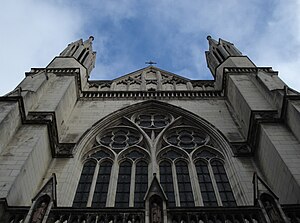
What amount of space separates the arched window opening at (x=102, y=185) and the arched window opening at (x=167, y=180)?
173 centimetres

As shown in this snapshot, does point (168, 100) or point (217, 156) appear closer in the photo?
point (217, 156)

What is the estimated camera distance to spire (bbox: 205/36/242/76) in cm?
2012

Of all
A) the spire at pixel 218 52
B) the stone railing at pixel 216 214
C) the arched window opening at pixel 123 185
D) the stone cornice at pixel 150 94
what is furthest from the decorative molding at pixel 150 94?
the stone railing at pixel 216 214

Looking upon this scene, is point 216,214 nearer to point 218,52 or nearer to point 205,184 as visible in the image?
point 205,184

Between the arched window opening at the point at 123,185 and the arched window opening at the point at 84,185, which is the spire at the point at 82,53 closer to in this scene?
the arched window opening at the point at 84,185

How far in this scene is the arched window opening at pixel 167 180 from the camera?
464 inches

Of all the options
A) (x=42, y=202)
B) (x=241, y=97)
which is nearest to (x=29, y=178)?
(x=42, y=202)

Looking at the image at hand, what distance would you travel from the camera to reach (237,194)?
11.9m

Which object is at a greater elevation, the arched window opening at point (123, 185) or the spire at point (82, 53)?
the spire at point (82, 53)

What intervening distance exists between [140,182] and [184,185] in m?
1.37

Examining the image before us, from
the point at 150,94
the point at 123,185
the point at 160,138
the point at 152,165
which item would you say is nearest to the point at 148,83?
the point at 150,94

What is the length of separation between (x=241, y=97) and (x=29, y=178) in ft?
27.0

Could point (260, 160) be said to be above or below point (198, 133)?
below

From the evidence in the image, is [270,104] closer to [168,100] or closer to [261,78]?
Answer: [261,78]
